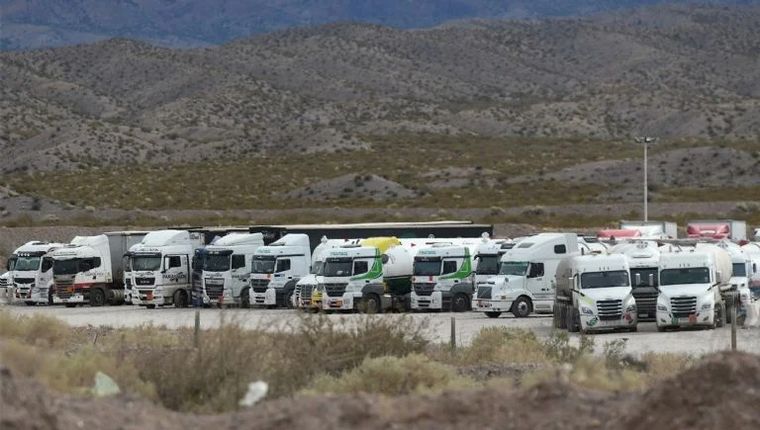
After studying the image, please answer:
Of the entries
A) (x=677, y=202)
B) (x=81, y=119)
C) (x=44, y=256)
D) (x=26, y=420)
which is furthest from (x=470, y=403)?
(x=81, y=119)

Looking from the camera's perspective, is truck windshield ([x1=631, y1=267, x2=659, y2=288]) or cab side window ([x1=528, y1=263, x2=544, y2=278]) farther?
cab side window ([x1=528, y1=263, x2=544, y2=278])

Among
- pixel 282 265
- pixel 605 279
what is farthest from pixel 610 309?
pixel 282 265

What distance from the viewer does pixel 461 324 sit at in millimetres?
45438

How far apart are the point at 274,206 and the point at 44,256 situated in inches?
2015

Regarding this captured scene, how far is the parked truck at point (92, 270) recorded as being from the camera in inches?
2413

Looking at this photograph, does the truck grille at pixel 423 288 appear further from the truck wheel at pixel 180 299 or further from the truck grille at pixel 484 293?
the truck wheel at pixel 180 299

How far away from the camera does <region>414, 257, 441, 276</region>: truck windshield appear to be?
5288 centimetres

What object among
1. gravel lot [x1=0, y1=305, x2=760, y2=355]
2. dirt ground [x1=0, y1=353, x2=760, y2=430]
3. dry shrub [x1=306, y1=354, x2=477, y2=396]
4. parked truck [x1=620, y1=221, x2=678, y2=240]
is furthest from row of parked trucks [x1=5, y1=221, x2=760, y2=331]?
dirt ground [x1=0, y1=353, x2=760, y2=430]

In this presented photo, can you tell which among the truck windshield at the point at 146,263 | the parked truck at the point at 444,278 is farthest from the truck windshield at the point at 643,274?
the truck windshield at the point at 146,263

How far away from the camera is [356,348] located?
2412 centimetres

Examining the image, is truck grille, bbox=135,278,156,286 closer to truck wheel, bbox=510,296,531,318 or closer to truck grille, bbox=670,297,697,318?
truck wheel, bbox=510,296,531,318

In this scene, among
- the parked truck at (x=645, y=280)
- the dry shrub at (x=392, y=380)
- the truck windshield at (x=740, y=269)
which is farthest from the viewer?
the truck windshield at (x=740, y=269)

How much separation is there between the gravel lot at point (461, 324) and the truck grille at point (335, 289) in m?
3.01

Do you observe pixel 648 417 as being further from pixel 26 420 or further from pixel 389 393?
pixel 26 420
